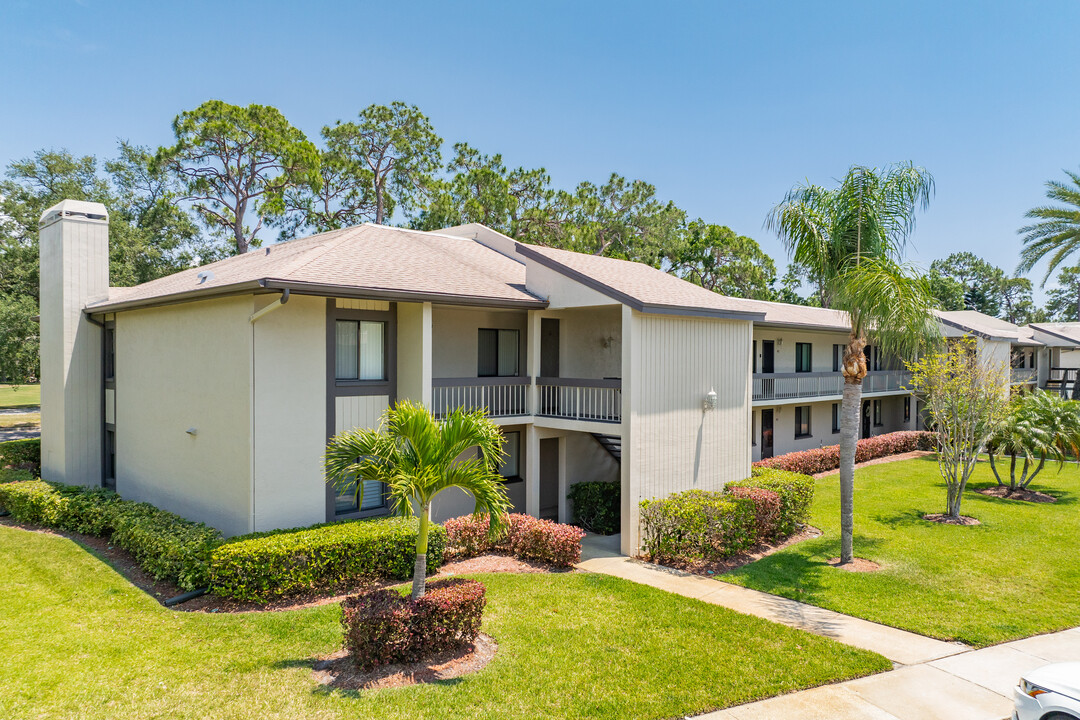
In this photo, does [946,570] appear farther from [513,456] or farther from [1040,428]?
[513,456]

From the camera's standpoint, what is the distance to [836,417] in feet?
90.5

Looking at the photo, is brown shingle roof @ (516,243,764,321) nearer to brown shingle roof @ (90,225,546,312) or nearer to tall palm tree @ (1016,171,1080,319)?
brown shingle roof @ (90,225,546,312)

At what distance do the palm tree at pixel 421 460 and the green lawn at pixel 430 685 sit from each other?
1566 mm

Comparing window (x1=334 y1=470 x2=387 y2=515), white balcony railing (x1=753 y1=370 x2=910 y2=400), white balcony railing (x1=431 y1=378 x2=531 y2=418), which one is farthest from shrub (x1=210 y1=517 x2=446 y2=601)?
white balcony railing (x1=753 y1=370 x2=910 y2=400)

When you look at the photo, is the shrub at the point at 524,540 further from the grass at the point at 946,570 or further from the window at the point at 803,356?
the window at the point at 803,356

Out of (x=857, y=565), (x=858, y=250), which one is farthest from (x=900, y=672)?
(x=858, y=250)

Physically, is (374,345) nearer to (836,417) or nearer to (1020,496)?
(1020,496)

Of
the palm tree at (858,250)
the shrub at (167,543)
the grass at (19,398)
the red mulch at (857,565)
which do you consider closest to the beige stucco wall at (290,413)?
the shrub at (167,543)

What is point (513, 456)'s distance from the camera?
16250 mm

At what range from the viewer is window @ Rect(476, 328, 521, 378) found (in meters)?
15.7

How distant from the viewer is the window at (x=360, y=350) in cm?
1250

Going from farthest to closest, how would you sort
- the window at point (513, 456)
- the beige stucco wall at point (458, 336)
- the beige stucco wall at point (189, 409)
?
the window at point (513, 456) < the beige stucco wall at point (458, 336) < the beige stucco wall at point (189, 409)

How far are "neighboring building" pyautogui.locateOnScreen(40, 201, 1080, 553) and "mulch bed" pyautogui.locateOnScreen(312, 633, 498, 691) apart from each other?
4783 millimetres

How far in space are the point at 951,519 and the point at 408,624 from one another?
46.9 ft
